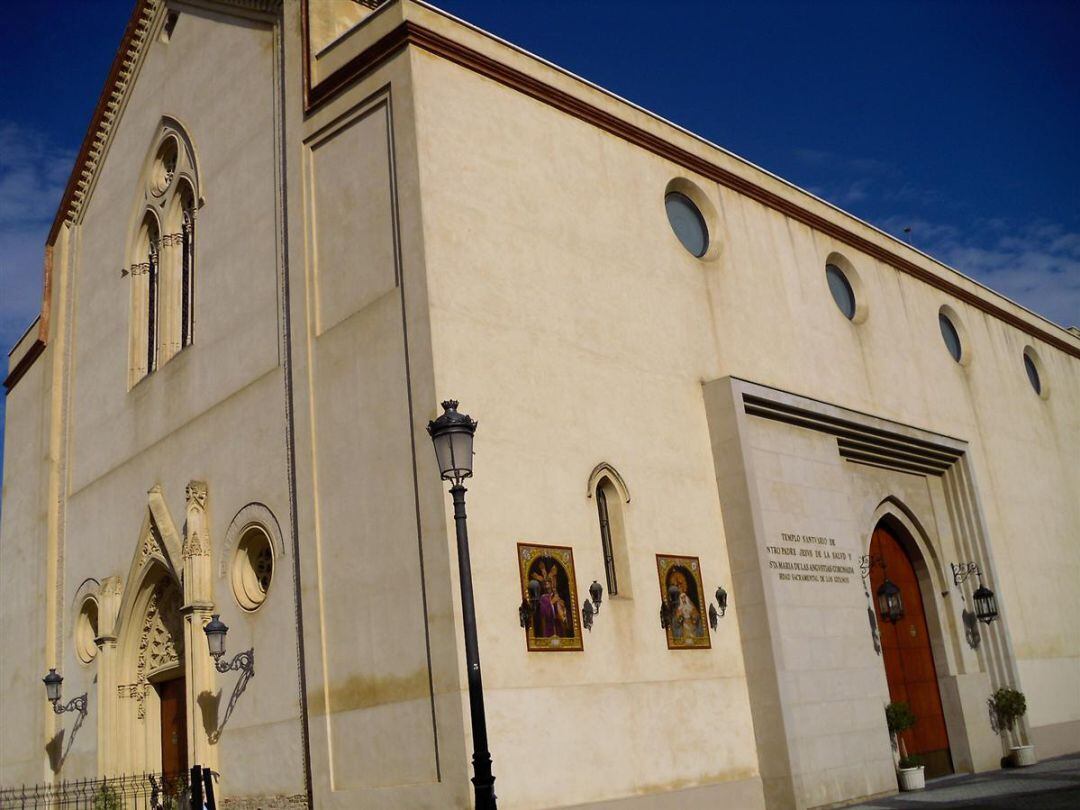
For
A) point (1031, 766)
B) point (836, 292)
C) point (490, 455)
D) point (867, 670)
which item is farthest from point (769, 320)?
point (1031, 766)

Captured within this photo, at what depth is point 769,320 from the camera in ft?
63.1

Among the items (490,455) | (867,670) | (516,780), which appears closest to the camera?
(516,780)

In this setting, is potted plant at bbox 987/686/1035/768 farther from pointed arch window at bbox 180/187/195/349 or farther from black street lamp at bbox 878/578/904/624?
pointed arch window at bbox 180/187/195/349

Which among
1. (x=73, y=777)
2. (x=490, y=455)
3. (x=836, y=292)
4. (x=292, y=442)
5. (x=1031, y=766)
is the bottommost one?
(x=1031, y=766)

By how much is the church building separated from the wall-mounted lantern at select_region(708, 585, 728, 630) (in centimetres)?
5

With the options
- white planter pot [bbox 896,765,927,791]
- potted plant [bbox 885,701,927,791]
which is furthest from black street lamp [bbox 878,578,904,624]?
white planter pot [bbox 896,765,927,791]

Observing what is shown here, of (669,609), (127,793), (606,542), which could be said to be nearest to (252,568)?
(127,793)

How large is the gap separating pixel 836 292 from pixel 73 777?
16.4m

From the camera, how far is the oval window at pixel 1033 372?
1126 inches

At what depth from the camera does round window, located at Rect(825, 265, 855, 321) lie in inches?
857

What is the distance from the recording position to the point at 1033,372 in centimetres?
2895

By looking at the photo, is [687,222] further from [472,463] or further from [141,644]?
[141,644]

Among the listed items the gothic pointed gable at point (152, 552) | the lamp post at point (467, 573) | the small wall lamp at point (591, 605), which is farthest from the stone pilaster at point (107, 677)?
the lamp post at point (467, 573)

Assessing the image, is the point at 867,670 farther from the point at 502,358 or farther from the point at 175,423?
the point at 175,423
